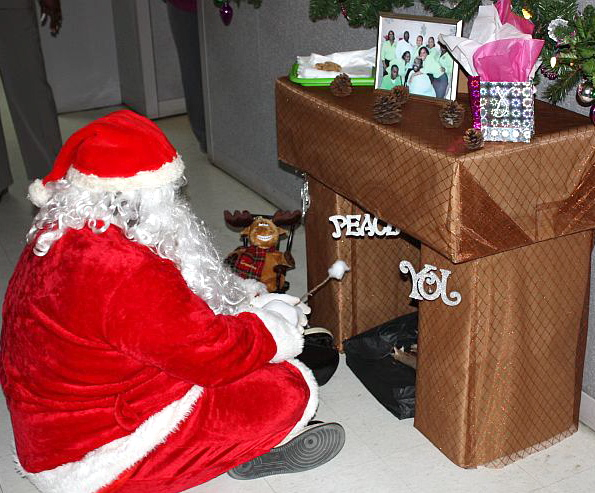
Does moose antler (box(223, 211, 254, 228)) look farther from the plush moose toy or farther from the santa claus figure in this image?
Result: the santa claus figure

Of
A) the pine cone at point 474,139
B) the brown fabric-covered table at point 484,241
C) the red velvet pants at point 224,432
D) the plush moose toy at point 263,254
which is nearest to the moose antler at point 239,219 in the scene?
the plush moose toy at point 263,254

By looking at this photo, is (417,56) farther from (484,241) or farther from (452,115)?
(484,241)

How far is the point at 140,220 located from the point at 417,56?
818mm

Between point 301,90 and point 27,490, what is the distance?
1203mm

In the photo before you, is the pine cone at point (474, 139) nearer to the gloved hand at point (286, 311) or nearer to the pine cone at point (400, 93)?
the pine cone at point (400, 93)

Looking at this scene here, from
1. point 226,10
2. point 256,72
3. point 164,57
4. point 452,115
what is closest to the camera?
point 452,115

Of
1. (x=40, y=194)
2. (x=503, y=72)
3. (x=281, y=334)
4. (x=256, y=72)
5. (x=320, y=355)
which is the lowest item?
(x=320, y=355)

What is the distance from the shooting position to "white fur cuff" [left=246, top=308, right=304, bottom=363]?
1.82 metres

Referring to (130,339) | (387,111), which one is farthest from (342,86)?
(130,339)

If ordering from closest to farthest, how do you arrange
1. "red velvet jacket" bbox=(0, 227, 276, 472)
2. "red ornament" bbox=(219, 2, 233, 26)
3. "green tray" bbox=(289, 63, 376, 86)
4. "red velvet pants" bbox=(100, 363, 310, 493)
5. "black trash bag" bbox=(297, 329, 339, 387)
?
1. "red velvet jacket" bbox=(0, 227, 276, 472)
2. "red velvet pants" bbox=(100, 363, 310, 493)
3. "green tray" bbox=(289, 63, 376, 86)
4. "black trash bag" bbox=(297, 329, 339, 387)
5. "red ornament" bbox=(219, 2, 233, 26)

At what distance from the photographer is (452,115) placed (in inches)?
70.2

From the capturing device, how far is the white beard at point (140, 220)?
1595 mm

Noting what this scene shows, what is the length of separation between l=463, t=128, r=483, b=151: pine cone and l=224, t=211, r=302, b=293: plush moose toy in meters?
1.07

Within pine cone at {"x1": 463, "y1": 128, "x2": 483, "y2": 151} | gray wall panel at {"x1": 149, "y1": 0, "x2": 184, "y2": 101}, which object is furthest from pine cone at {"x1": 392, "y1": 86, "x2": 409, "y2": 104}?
gray wall panel at {"x1": 149, "y1": 0, "x2": 184, "y2": 101}
